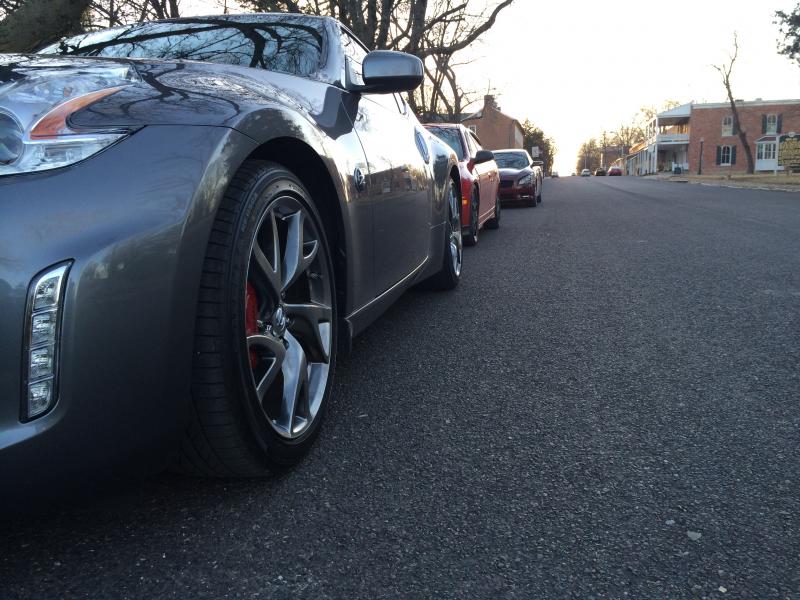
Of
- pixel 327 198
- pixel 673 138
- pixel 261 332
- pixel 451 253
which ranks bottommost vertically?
pixel 451 253

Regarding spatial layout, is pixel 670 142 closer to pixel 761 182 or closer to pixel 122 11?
pixel 761 182

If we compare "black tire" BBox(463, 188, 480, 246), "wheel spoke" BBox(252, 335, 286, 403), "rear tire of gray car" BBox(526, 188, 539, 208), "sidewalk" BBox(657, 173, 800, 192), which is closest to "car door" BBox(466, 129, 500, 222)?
"black tire" BBox(463, 188, 480, 246)

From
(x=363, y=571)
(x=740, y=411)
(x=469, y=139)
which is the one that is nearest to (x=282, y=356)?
(x=363, y=571)

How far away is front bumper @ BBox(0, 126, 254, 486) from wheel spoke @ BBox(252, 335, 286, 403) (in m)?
0.30

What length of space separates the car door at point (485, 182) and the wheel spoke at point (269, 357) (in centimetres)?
656

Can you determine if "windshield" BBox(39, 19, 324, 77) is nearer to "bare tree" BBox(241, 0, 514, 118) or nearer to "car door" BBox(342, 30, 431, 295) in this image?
"car door" BBox(342, 30, 431, 295)

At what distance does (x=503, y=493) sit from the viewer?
6.94ft

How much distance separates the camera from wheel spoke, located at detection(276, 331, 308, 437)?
219 cm

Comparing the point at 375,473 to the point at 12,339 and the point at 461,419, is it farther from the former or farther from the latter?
the point at 12,339

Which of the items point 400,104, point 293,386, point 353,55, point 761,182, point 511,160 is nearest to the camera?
point 293,386

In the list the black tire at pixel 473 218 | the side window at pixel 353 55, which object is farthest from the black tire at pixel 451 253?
the black tire at pixel 473 218

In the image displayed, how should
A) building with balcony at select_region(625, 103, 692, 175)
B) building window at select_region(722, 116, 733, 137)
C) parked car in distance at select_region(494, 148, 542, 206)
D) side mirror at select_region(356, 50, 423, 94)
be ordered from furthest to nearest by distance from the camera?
building with balcony at select_region(625, 103, 692, 175)
building window at select_region(722, 116, 733, 137)
parked car in distance at select_region(494, 148, 542, 206)
side mirror at select_region(356, 50, 423, 94)

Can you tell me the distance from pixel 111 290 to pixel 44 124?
0.43 m

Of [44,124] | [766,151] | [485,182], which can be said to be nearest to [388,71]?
[44,124]
